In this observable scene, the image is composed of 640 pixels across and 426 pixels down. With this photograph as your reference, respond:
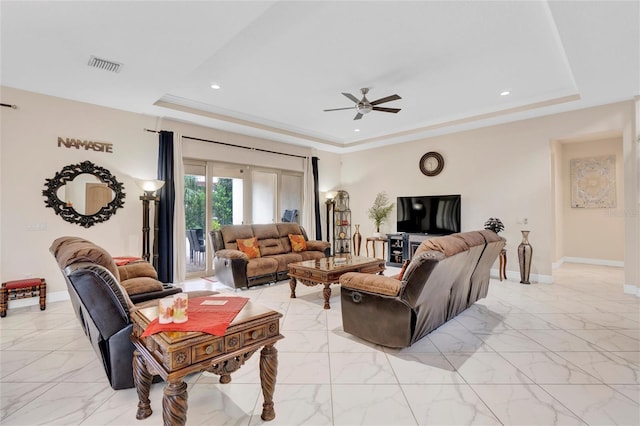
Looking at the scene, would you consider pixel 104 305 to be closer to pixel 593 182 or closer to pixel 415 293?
pixel 415 293

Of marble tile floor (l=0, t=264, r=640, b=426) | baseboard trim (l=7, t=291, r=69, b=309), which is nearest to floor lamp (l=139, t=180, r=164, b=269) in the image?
baseboard trim (l=7, t=291, r=69, b=309)

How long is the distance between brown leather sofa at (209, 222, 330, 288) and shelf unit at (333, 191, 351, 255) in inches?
81.9

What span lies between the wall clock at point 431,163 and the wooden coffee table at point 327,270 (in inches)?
114

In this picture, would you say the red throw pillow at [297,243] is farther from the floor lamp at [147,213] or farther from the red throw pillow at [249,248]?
the floor lamp at [147,213]

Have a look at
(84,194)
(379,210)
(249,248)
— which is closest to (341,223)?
(379,210)

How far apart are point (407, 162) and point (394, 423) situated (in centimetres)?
589

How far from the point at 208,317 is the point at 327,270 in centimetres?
227

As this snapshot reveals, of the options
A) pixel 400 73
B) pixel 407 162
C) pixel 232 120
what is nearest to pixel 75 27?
pixel 232 120

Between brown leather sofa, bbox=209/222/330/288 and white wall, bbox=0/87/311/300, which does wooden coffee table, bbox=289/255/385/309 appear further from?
white wall, bbox=0/87/311/300

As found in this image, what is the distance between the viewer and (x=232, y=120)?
18.2ft

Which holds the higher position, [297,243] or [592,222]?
[592,222]

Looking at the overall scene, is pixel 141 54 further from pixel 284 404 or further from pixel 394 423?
pixel 394 423

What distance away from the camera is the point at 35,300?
409cm

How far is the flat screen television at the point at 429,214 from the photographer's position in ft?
19.8
